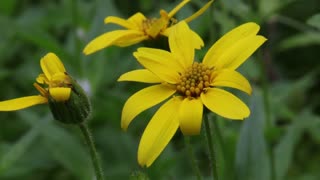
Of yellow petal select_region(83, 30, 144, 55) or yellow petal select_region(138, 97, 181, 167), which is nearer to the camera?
yellow petal select_region(138, 97, 181, 167)

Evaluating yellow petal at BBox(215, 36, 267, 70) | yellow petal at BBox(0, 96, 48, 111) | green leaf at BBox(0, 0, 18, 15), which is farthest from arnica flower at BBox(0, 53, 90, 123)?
green leaf at BBox(0, 0, 18, 15)

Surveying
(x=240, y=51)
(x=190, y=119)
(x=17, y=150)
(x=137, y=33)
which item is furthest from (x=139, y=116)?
(x=190, y=119)

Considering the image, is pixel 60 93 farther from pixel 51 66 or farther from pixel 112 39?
pixel 112 39

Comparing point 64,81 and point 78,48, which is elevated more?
point 64,81

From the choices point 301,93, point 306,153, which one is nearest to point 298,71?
point 301,93

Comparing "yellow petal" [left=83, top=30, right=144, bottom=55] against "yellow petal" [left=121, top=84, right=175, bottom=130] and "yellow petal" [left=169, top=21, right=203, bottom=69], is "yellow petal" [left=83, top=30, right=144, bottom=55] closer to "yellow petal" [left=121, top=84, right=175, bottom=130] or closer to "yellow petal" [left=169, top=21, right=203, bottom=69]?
"yellow petal" [left=169, top=21, right=203, bottom=69]

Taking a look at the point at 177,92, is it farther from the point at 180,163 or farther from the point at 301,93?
the point at 301,93
